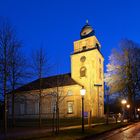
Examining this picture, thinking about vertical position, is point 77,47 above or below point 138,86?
above

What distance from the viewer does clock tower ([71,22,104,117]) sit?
6931 cm

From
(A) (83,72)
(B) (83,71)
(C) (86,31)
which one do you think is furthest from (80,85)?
(C) (86,31)

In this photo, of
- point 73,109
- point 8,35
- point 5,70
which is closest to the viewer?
point 5,70

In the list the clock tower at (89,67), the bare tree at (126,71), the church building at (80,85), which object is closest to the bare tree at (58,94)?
the church building at (80,85)

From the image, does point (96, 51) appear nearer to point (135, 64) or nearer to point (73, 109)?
point (73, 109)

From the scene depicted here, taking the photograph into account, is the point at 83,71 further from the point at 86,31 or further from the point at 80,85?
the point at 86,31

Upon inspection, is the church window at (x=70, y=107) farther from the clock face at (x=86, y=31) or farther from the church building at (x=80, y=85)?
the clock face at (x=86, y=31)

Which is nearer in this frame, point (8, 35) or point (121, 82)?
point (8, 35)

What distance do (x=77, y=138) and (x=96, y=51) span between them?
54119 millimetres

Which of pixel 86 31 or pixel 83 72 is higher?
pixel 86 31

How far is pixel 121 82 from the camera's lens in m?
50.8

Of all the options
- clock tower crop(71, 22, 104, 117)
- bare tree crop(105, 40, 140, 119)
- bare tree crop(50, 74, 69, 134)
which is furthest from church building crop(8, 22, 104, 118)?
bare tree crop(105, 40, 140, 119)

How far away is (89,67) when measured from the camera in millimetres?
72125

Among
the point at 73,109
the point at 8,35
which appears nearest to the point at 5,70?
the point at 8,35
